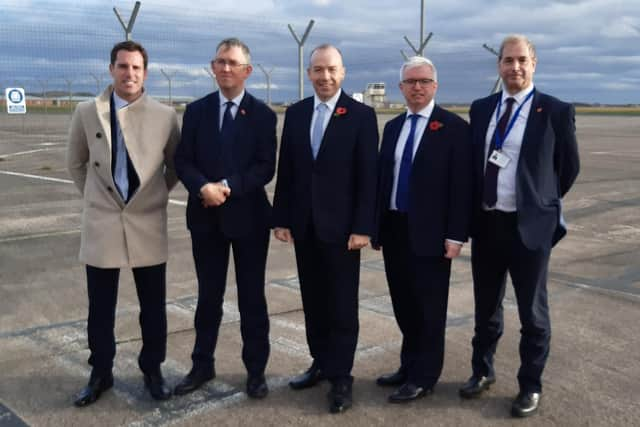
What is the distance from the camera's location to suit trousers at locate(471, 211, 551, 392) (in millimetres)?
3711

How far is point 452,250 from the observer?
3.78 m

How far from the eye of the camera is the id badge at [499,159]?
3.63 metres

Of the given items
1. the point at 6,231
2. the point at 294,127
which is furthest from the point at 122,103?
the point at 6,231

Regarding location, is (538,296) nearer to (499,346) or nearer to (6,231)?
(499,346)

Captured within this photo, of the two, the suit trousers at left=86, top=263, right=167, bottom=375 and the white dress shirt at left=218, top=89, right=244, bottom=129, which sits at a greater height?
the white dress shirt at left=218, top=89, right=244, bottom=129

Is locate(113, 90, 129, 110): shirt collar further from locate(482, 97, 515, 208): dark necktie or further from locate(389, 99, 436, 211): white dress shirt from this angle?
locate(482, 97, 515, 208): dark necktie

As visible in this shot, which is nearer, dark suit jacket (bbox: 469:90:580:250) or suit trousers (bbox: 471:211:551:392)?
dark suit jacket (bbox: 469:90:580:250)

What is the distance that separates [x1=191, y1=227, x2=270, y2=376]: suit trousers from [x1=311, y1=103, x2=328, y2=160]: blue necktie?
0.61 m

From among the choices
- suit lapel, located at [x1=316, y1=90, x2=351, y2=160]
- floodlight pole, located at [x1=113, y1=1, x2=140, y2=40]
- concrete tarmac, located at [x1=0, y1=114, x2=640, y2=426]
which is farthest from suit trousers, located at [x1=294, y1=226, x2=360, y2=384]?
floodlight pole, located at [x1=113, y1=1, x2=140, y2=40]

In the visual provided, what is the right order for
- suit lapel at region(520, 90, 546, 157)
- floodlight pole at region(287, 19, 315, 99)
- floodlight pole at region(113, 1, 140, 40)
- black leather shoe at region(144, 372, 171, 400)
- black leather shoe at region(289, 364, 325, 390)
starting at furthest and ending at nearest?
1. floodlight pole at region(287, 19, 315, 99)
2. floodlight pole at region(113, 1, 140, 40)
3. black leather shoe at region(289, 364, 325, 390)
4. black leather shoe at region(144, 372, 171, 400)
5. suit lapel at region(520, 90, 546, 157)

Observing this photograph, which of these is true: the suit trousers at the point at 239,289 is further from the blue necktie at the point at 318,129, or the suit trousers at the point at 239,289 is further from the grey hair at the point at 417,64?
the grey hair at the point at 417,64

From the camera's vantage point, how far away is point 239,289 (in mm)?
4086

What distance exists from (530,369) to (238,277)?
5.99ft

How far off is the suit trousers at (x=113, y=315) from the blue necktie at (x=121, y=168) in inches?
19.6
